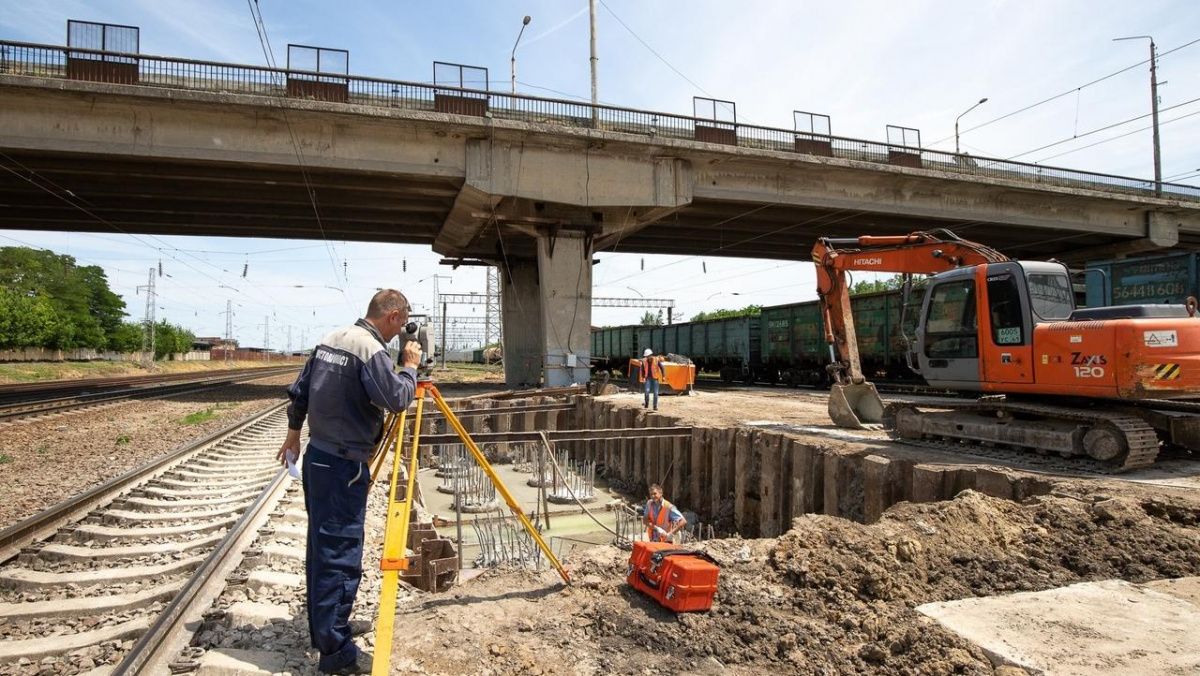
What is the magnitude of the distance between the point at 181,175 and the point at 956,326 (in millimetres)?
20752

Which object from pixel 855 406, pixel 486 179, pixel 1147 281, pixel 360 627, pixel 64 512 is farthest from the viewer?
pixel 486 179

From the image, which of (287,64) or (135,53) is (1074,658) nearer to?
(287,64)

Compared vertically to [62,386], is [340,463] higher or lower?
higher

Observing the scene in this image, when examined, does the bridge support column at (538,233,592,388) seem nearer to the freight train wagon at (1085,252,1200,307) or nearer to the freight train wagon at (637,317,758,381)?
the freight train wagon at (637,317,758,381)

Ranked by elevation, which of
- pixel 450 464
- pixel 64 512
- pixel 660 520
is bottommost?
pixel 450 464

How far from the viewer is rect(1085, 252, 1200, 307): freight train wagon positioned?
12.0 meters

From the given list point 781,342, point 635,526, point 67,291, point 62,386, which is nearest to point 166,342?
point 67,291

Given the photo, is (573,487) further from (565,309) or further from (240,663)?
(565,309)

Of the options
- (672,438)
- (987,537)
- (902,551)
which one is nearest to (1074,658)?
(902,551)

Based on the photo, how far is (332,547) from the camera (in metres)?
→ 3.15

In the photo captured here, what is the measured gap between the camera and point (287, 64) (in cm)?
1750

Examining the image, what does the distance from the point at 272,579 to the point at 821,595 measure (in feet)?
11.5

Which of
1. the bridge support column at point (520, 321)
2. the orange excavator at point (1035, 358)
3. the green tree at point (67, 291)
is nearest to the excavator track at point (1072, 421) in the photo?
the orange excavator at point (1035, 358)

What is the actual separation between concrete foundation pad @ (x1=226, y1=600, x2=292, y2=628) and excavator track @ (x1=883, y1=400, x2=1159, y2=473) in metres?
7.65
